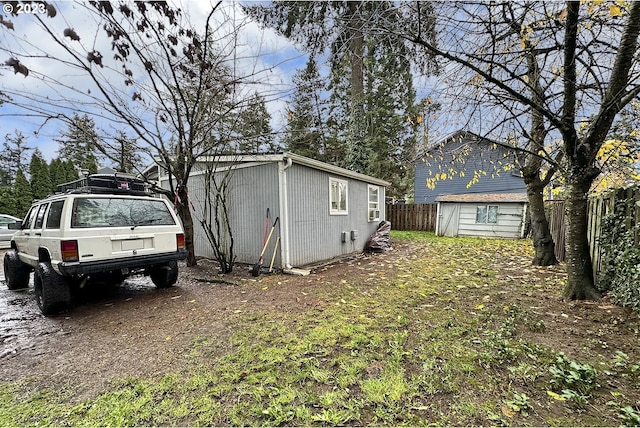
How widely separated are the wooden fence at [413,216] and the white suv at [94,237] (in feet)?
44.7

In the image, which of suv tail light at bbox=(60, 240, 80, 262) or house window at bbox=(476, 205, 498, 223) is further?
house window at bbox=(476, 205, 498, 223)

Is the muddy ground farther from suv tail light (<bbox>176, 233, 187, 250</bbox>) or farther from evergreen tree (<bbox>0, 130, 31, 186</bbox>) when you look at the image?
evergreen tree (<bbox>0, 130, 31, 186</bbox>)

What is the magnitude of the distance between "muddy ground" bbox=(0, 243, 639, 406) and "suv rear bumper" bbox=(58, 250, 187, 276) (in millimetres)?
678

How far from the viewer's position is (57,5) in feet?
13.9

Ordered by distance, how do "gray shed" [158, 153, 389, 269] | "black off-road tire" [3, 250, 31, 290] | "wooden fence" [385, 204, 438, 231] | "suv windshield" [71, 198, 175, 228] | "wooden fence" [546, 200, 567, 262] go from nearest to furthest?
"suv windshield" [71, 198, 175, 228] → "black off-road tire" [3, 250, 31, 290] → "gray shed" [158, 153, 389, 269] → "wooden fence" [546, 200, 567, 262] → "wooden fence" [385, 204, 438, 231]

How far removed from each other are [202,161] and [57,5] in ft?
11.9

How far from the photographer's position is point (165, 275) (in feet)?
17.1

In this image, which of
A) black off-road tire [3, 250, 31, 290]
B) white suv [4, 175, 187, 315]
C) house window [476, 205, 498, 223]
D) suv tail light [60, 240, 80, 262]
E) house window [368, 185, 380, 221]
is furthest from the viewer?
house window [476, 205, 498, 223]

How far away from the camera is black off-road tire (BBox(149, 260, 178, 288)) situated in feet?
16.9

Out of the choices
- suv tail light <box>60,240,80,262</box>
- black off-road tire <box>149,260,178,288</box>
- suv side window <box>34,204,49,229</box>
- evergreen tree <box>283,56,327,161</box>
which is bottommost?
black off-road tire <box>149,260,178,288</box>

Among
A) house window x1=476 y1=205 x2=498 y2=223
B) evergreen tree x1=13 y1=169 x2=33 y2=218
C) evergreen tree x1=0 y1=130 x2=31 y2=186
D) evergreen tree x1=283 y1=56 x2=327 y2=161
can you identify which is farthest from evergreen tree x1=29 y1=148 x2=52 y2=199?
house window x1=476 y1=205 x2=498 y2=223

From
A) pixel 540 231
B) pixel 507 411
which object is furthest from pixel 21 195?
pixel 540 231

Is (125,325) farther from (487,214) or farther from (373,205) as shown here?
(487,214)

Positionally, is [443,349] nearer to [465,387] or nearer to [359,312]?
[465,387]
